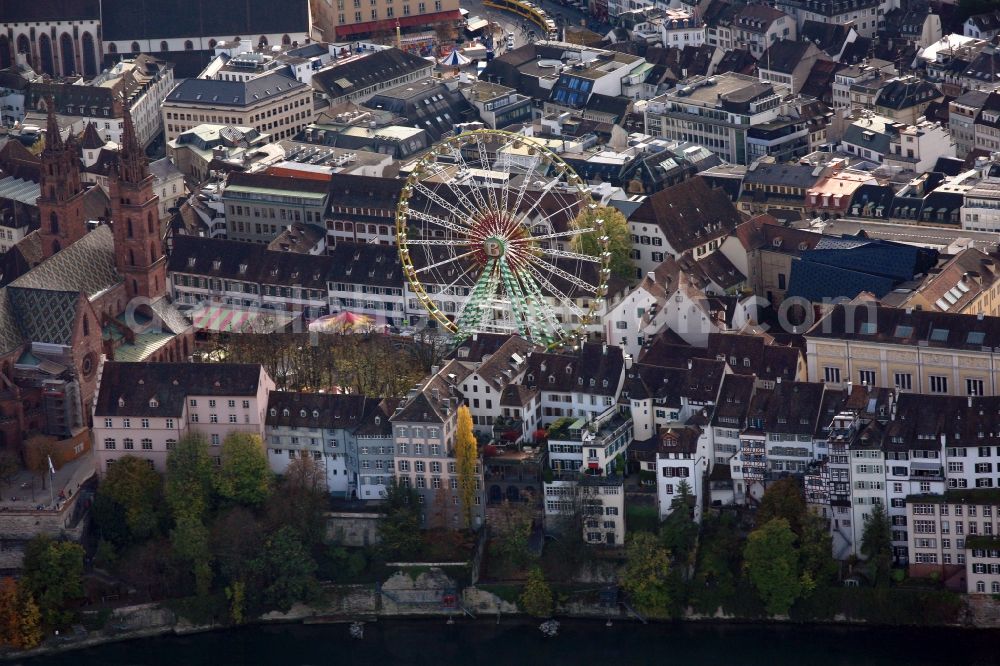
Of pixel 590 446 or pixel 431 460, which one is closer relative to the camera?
pixel 590 446

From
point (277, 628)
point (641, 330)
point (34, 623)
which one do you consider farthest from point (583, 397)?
point (34, 623)

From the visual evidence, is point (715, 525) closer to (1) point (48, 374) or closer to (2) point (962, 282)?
(2) point (962, 282)

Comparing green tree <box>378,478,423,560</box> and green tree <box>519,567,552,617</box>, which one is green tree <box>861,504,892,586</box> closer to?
green tree <box>519,567,552,617</box>

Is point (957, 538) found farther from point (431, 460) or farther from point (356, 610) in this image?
point (356, 610)

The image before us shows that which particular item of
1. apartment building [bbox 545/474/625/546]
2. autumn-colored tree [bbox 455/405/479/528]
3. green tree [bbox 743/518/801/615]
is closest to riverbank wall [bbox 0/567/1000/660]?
autumn-colored tree [bbox 455/405/479/528]

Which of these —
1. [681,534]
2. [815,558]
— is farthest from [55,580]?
[815,558]

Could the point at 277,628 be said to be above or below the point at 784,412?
below
